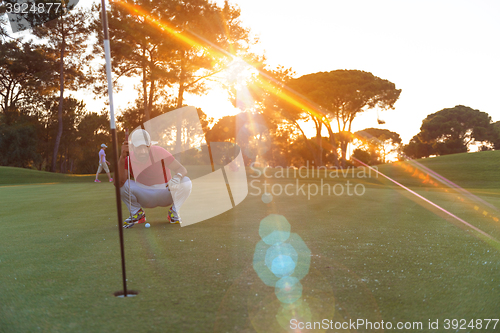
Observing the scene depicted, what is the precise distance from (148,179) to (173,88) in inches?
1077

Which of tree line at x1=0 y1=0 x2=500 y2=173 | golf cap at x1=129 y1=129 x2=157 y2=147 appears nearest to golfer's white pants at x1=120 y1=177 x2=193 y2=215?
golf cap at x1=129 y1=129 x2=157 y2=147

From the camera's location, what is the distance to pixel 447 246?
4312mm

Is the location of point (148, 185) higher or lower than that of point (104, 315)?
higher

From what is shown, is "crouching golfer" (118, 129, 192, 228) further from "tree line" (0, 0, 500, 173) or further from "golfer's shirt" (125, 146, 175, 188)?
"tree line" (0, 0, 500, 173)

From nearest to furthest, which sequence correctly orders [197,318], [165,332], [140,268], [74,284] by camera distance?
[165,332] → [197,318] → [74,284] → [140,268]

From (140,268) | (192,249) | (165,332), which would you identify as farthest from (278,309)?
(192,249)

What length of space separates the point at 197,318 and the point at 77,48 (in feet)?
129

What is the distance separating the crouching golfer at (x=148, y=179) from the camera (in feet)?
18.3

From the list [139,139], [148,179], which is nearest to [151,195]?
[148,179]

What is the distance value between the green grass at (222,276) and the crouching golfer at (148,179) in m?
0.38

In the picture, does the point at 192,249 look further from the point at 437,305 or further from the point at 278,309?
the point at 437,305

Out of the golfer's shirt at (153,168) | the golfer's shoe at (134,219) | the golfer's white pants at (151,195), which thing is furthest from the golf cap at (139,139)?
the golfer's shoe at (134,219)

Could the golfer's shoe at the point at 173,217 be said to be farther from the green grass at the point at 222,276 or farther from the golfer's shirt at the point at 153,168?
the golfer's shirt at the point at 153,168

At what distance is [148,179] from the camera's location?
234 inches
